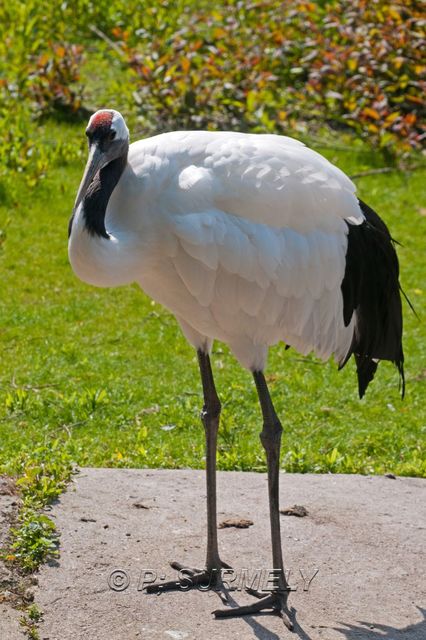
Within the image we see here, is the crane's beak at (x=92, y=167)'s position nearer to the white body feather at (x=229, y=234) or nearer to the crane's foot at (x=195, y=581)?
the white body feather at (x=229, y=234)

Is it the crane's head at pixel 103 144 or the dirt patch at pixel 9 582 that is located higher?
the crane's head at pixel 103 144

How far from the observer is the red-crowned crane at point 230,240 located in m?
4.28

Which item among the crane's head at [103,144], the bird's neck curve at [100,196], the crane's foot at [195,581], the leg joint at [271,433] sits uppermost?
the crane's head at [103,144]

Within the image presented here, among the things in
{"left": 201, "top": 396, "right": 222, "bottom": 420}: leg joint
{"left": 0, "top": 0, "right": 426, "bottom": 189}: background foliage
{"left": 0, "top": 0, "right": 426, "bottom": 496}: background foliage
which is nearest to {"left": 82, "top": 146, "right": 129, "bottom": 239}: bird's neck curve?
{"left": 201, "top": 396, "right": 222, "bottom": 420}: leg joint

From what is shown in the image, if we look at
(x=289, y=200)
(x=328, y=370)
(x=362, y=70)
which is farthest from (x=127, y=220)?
(x=362, y=70)

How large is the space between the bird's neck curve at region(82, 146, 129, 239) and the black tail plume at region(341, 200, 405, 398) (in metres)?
1.04

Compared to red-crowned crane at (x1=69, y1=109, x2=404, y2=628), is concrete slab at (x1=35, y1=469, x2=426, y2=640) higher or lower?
lower

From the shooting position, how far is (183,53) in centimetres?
1041

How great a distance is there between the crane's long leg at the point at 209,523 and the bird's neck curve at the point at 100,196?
0.92 metres

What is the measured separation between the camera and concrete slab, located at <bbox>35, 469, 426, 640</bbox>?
Result: 427 centimetres

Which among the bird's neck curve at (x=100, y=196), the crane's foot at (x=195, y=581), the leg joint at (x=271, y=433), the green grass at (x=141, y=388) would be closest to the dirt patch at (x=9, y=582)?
the green grass at (x=141, y=388)

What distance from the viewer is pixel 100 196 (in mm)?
4258

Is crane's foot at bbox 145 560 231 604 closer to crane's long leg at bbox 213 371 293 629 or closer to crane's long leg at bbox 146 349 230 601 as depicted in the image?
crane's long leg at bbox 146 349 230 601

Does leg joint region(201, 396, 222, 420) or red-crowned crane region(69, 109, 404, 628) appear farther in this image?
leg joint region(201, 396, 222, 420)
